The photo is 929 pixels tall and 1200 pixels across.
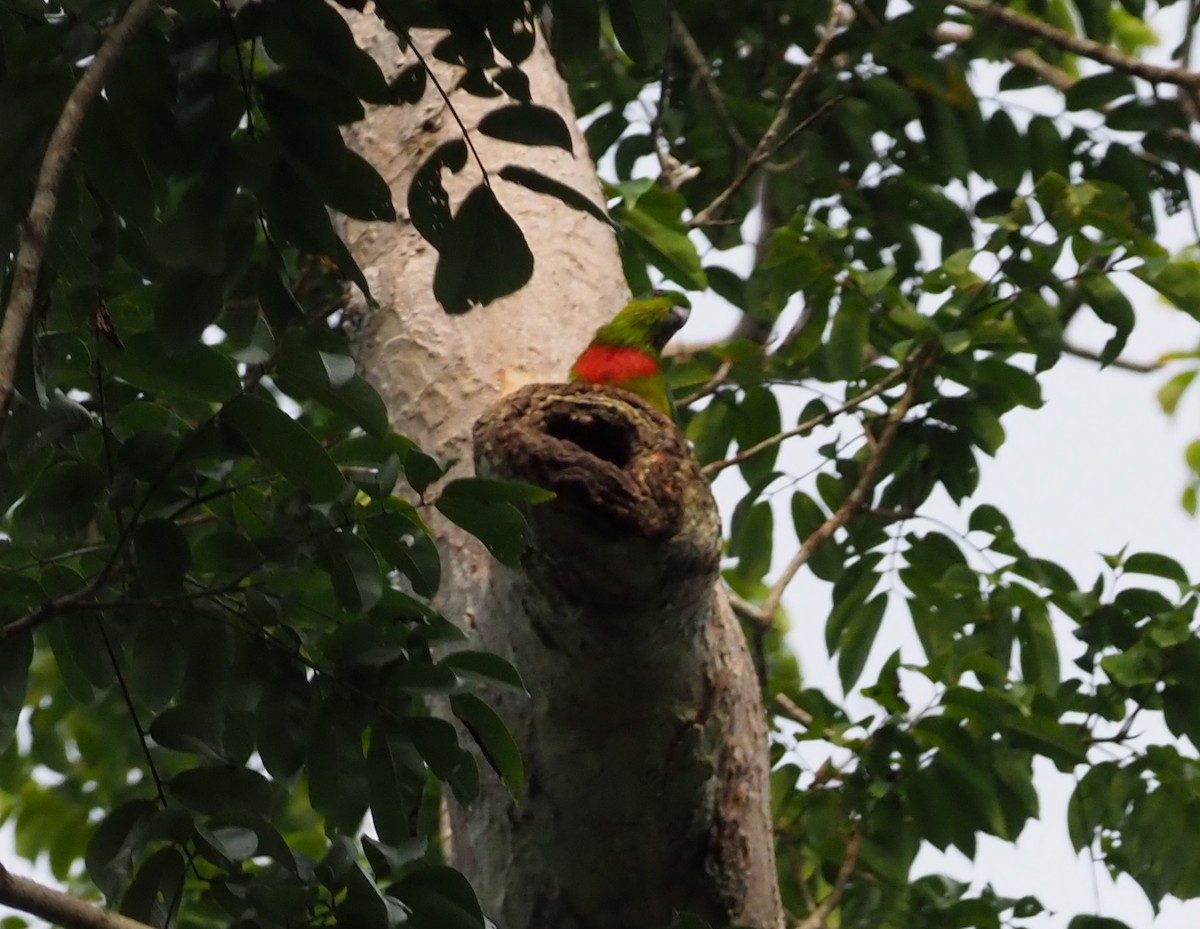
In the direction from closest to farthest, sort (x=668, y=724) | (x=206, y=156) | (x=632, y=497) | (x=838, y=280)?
(x=206, y=156) → (x=632, y=497) → (x=668, y=724) → (x=838, y=280)

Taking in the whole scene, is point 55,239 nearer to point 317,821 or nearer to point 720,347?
point 720,347

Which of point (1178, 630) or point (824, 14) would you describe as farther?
point (824, 14)

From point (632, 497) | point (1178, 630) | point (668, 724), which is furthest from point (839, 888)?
point (632, 497)

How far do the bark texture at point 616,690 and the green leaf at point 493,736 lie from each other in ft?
0.42

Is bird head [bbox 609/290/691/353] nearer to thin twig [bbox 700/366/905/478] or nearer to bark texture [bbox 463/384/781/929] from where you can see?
thin twig [bbox 700/366/905/478]

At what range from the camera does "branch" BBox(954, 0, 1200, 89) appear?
3020 millimetres

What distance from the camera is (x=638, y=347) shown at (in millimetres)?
2514

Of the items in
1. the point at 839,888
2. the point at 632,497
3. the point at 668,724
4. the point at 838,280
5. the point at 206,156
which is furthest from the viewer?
the point at 838,280

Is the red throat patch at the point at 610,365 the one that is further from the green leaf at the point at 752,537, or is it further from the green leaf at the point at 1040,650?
the green leaf at the point at 1040,650

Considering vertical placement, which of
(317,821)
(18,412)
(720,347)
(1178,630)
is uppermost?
(720,347)

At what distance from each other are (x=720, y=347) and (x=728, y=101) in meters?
0.86

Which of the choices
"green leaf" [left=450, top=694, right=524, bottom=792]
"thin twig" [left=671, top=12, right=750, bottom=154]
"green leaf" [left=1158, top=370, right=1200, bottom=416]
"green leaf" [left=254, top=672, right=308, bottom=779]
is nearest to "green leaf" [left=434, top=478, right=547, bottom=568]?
"green leaf" [left=450, top=694, right=524, bottom=792]

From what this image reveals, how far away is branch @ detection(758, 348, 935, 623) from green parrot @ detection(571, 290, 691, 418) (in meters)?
0.34

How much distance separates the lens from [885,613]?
8.65 ft
